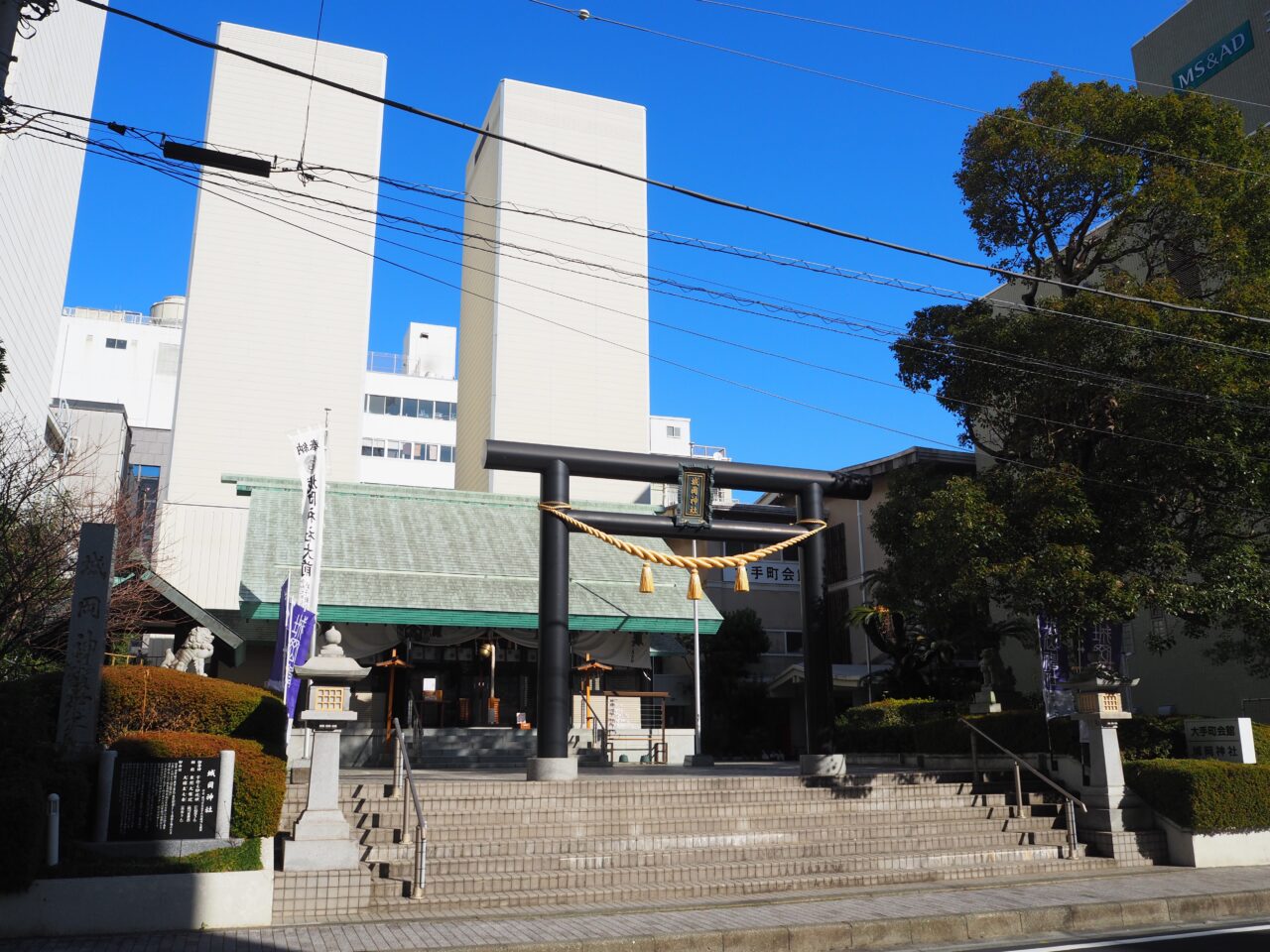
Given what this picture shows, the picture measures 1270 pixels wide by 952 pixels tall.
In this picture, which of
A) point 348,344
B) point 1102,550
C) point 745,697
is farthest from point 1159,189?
point 348,344

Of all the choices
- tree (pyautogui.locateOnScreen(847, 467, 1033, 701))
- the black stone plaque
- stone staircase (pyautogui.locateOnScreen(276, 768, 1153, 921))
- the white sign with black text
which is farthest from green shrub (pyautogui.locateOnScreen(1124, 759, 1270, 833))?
the white sign with black text

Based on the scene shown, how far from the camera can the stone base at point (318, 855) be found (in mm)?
10508

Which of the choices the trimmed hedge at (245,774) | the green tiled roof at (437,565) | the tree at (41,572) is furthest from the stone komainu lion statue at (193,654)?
the trimmed hedge at (245,774)

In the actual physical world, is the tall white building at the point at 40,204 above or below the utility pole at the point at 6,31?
above

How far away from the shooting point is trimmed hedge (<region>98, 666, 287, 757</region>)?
39.3ft

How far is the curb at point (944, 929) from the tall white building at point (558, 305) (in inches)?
1269

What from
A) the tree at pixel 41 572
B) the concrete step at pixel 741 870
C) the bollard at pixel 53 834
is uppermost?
the tree at pixel 41 572

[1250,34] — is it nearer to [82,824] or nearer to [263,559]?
[263,559]

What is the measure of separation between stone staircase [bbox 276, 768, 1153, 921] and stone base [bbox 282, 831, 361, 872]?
0.20 metres

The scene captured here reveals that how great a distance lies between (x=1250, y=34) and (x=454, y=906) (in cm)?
Answer: 2494

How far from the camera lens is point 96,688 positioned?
36.3 ft

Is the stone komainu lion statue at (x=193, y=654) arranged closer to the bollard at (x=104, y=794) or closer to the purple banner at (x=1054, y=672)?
the bollard at (x=104, y=794)

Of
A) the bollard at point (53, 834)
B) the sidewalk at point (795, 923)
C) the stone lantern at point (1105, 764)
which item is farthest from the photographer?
the stone lantern at point (1105, 764)

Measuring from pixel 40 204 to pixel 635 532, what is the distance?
1910 centimetres
